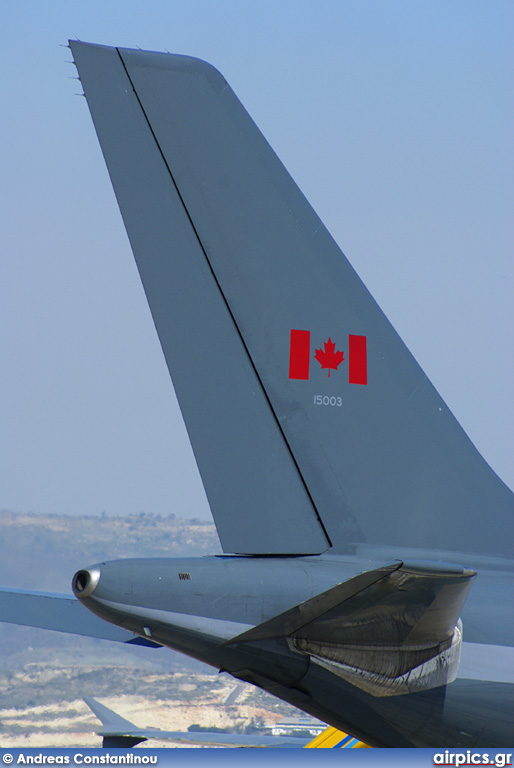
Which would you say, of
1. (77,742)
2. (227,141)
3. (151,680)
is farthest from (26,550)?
(227,141)

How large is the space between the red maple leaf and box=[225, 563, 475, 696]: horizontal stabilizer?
256cm

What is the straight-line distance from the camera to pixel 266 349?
7.42 meters

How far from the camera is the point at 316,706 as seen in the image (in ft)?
21.0

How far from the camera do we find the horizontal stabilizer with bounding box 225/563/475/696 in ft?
16.1

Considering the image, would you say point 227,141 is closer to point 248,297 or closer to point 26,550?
point 248,297

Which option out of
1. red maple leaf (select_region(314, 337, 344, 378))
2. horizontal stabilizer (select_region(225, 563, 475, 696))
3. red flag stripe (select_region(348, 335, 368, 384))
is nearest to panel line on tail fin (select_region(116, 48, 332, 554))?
red maple leaf (select_region(314, 337, 344, 378))

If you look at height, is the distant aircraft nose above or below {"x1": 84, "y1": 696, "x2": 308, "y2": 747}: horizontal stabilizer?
above

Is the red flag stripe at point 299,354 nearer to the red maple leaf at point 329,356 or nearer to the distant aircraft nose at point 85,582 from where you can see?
the red maple leaf at point 329,356

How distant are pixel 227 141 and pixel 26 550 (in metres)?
93.0

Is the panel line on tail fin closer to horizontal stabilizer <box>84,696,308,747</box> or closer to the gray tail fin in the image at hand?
the gray tail fin

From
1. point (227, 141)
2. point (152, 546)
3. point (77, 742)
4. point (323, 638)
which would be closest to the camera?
point (323, 638)

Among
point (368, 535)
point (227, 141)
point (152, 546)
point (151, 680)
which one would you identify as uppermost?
point (227, 141)

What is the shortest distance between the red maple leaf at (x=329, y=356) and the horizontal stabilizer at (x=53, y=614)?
3.04 metres

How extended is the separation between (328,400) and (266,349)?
72 cm
